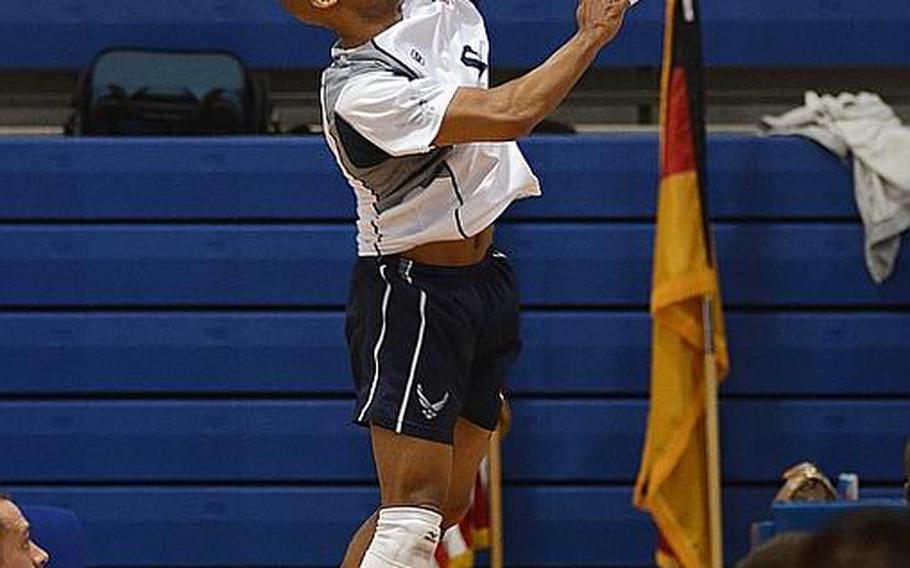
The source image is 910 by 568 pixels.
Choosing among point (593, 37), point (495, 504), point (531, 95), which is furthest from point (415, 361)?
point (495, 504)

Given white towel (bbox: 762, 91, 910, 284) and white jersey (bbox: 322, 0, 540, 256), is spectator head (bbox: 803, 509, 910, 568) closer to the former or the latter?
white jersey (bbox: 322, 0, 540, 256)

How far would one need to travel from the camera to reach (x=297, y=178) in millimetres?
6020

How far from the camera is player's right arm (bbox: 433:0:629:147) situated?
3064 millimetres

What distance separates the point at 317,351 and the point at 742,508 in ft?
4.80

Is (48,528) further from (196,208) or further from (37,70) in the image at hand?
(37,70)

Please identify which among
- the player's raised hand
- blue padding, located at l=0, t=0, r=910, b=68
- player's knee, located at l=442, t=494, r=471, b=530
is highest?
blue padding, located at l=0, t=0, r=910, b=68

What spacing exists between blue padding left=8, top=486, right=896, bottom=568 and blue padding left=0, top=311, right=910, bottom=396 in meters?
0.34

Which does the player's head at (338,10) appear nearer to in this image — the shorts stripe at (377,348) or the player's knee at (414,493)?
the shorts stripe at (377,348)

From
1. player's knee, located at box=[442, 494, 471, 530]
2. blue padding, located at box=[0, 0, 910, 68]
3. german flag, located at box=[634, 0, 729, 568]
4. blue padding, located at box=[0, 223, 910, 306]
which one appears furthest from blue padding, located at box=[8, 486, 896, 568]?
player's knee, located at box=[442, 494, 471, 530]

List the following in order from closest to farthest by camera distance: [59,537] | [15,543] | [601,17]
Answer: [15,543] < [601,17] < [59,537]

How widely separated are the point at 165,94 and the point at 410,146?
3056 mm

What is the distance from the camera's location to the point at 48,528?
3307mm

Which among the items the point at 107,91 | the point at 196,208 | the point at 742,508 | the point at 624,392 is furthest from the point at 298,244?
the point at 742,508

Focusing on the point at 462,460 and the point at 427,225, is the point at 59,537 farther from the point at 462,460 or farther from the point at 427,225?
the point at 427,225
